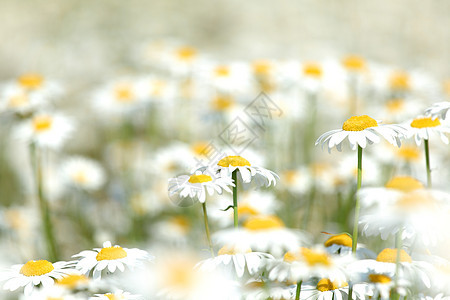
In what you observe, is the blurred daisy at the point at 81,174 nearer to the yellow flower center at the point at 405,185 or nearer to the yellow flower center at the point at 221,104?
the yellow flower center at the point at 221,104

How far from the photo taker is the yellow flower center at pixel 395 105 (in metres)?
4.47

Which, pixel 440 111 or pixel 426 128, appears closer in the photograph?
pixel 440 111

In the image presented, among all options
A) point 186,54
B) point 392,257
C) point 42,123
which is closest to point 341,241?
point 392,257

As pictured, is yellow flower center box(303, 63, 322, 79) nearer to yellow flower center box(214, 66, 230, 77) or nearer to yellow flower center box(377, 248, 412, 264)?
yellow flower center box(214, 66, 230, 77)

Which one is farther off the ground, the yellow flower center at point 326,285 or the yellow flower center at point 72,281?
the yellow flower center at point 72,281

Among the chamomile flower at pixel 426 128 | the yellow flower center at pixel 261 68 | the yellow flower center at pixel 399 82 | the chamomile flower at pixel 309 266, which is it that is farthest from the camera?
the yellow flower center at pixel 261 68

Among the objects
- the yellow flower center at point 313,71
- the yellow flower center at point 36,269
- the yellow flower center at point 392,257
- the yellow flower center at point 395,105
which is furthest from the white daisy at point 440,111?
the yellow flower center at point 313,71

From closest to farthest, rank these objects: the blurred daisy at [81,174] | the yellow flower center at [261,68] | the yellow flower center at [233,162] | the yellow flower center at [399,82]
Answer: the yellow flower center at [233,162] → the yellow flower center at [399,82] → the yellow flower center at [261,68] → the blurred daisy at [81,174]

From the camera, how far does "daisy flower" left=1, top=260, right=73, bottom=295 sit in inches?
71.3

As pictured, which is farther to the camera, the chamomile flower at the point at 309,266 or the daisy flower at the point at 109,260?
the daisy flower at the point at 109,260

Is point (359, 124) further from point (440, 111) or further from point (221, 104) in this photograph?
point (221, 104)

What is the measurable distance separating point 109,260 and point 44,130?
8.11ft

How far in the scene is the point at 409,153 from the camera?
403cm

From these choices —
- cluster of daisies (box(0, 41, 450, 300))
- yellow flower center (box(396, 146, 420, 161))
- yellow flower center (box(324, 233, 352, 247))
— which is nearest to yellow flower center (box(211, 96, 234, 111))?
cluster of daisies (box(0, 41, 450, 300))
